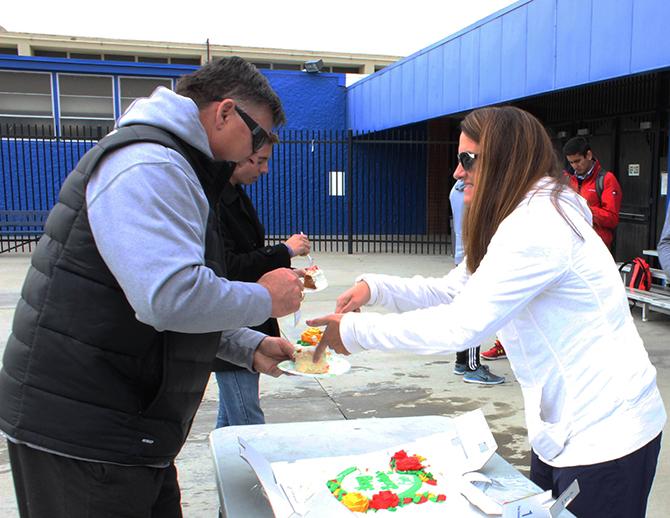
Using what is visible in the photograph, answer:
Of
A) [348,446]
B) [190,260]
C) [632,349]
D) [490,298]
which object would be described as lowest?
[348,446]

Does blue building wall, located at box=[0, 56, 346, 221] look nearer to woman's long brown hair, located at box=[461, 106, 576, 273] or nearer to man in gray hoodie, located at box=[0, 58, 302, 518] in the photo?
woman's long brown hair, located at box=[461, 106, 576, 273]

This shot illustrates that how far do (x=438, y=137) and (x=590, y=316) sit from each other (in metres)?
16.5

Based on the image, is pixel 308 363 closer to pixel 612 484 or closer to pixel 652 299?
pixel 612 484

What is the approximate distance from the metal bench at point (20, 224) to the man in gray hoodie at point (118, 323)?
44.6ft

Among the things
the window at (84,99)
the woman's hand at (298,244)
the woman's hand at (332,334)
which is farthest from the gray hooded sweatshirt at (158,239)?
the window at (84,99)

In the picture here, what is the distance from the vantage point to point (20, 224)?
14031 mm

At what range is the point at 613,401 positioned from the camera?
180cm

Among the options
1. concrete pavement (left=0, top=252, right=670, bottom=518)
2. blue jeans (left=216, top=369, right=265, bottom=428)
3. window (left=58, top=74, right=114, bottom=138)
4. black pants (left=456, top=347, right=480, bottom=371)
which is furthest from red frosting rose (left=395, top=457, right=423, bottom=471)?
window (left=58, top=74, right=114, bottom=138)

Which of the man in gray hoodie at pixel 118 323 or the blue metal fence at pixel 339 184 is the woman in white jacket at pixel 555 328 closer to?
the man in gray hoodie at pixel 118 323

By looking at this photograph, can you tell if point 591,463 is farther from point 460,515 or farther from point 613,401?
point 460,515

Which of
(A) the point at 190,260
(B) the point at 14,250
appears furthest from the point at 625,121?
(B) the point at 14,250

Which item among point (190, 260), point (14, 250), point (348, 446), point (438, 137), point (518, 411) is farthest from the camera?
point (438, 137)

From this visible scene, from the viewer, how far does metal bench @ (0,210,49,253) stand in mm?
14125

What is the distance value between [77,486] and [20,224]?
1402 centimetres
